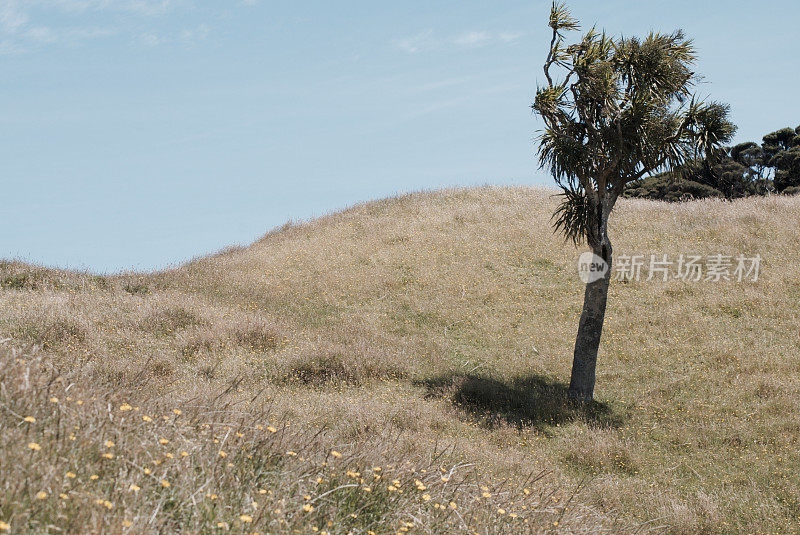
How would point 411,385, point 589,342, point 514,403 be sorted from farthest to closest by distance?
point 589,342 < point 411,385 < point 514,403

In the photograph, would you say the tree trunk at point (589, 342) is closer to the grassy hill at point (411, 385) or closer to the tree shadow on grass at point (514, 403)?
the tree shadow on grass at point (514, 403)

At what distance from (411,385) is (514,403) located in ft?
8.23

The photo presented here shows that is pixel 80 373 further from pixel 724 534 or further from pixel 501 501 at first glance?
pixel 724 534

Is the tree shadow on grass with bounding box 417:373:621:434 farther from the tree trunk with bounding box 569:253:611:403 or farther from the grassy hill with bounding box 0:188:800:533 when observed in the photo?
the tree trunk with bounding box 569:253:611:403

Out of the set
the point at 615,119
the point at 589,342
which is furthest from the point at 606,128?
the point at 589,342

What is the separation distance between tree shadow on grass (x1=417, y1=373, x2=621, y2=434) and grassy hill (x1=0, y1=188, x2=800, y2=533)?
3.2 inches

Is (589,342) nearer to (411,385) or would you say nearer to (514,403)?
(514,403)

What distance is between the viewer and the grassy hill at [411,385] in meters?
4.11

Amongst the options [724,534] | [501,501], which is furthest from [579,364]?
[501,501]

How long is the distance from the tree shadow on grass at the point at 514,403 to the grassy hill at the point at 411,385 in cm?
8

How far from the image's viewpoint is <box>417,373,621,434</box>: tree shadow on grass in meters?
12.3

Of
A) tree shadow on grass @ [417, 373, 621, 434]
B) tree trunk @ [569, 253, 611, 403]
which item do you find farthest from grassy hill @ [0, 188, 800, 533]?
tree trunk @ [569, 253, 611, 403]

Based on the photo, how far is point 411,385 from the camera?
13586 mm

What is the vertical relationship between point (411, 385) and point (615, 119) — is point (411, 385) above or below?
below
